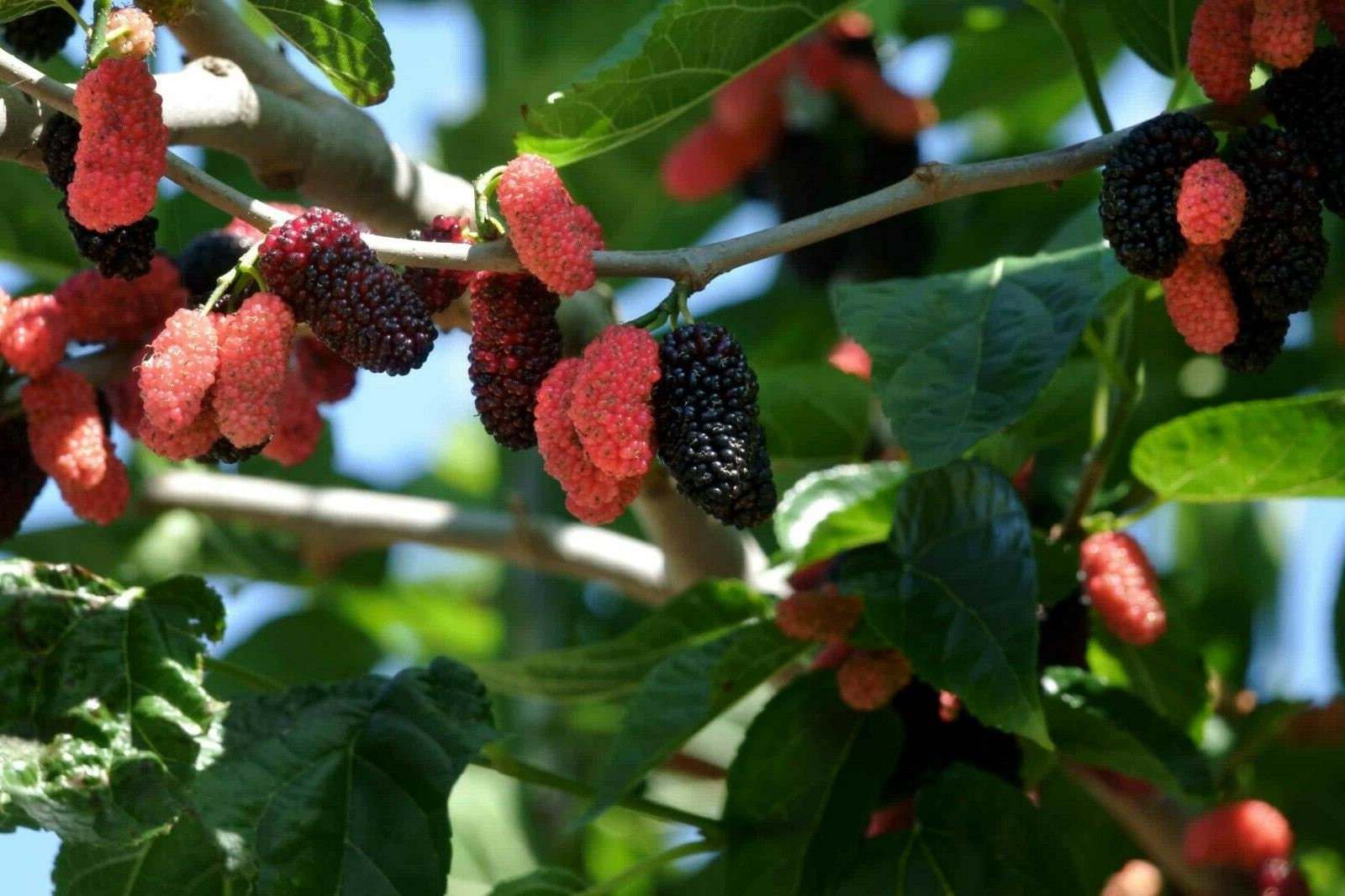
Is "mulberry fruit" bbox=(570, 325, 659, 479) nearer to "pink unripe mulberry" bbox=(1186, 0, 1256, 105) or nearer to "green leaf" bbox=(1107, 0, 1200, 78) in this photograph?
"pink unripe mulberry" bbox=(1186, 0, 1256, 105)

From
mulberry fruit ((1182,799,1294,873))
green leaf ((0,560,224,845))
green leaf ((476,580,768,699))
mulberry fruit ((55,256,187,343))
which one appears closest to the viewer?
green leaf ((0,560,224,845))

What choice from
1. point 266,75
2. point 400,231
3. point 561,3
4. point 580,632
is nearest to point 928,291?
point 400,231

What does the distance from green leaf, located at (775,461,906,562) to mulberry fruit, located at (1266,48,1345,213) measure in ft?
1.79

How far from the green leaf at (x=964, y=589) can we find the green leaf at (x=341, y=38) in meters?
0.57

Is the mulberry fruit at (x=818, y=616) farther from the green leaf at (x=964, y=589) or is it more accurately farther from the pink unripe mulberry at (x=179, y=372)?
the pink unripe mulberry at (x=179, y=372)

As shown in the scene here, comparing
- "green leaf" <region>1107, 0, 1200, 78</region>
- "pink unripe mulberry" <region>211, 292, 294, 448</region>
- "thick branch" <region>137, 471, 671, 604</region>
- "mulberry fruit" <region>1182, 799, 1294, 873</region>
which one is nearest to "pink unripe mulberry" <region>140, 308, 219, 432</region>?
"pink unripe mulberry" <region>211, 292, 294, 448</region>

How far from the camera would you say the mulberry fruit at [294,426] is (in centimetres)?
134

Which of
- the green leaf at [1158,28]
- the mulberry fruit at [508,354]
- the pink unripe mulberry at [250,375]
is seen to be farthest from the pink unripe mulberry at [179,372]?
the green leaf at [1158,28]

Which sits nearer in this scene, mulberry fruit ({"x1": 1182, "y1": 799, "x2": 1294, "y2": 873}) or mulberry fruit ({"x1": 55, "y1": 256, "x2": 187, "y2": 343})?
mulberry fruit ({"x1": 55, "y1": 256, "x2": 187, "y2": 343})

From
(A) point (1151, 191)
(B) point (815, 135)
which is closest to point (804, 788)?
(A) point (1151, 191)

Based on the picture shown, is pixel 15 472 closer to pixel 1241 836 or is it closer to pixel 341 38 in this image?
pixel 341 38

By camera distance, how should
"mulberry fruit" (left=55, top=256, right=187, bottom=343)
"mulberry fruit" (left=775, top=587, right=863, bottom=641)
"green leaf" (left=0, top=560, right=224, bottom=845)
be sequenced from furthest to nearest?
1. "mulberry fruit" (left=775, top=587, right=863, bottom=641)
2. "mulberry fruit" (left=55, top=256, right=187, bottom=343)
3. "green leaf" (left=0, top=560, right=224, bottom=845)

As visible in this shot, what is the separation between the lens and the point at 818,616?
1.53 m

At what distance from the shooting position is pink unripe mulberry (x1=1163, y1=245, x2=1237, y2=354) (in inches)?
45.1
